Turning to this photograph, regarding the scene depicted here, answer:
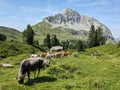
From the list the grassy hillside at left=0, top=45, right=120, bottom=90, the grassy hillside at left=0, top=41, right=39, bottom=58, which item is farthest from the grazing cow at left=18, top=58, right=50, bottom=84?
the grassy hillside at left=0, top=41, right=39, bottom=58

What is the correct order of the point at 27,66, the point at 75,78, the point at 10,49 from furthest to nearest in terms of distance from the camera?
1. the point at 10,49
2. the point at 75,78
3. the point at 27,66

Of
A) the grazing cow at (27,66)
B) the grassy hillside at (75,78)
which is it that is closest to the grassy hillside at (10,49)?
the grassy hillside at (75,78)

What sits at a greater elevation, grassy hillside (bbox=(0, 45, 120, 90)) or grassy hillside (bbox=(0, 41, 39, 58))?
grassy hillside (bbox=(0, 41, 39, 58))

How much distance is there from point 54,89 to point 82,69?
387 inches

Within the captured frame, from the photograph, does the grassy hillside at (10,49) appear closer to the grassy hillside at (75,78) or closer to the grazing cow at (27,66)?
the grassy hillside at (75,78)

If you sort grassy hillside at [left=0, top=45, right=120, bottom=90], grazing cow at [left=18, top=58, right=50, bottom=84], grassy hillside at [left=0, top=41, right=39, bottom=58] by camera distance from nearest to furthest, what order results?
1. grassy hillside at [left=0, top=45, right=120, bottom=90]
2. grazing cow at [left=18, top=58, right=50, bottom=84]
3. grassy hillside at [left=0, top=41, right=39, bottom=58]

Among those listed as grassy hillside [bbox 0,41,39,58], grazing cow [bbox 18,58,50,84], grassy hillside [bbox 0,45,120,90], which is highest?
grassy hillside [bbox 0,41,39,58]

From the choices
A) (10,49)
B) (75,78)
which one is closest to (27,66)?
Answer: (75,78)

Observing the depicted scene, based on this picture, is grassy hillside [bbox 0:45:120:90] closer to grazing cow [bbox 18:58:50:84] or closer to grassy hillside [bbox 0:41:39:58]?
grazing cow [bbox 18:58:50:84]

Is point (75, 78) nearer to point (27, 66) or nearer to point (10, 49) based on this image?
point (27, 66)

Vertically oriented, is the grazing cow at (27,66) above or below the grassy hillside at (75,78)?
above

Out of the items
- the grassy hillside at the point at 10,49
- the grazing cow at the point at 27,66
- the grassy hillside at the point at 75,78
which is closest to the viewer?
the grassy hillside at the point at 75,78

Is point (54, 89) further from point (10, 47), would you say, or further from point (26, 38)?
point (26, 38)

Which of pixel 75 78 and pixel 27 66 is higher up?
pixel 27 66
